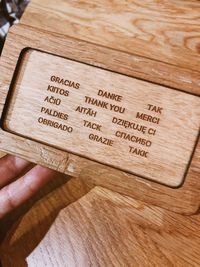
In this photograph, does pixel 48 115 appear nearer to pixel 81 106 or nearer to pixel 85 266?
pixel 81 106

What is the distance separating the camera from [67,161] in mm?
655

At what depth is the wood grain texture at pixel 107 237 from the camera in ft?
2.30

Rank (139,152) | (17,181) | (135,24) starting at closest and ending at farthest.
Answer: (139,152) → (135,24) → (17,181)

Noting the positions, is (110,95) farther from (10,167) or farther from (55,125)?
(10,167)

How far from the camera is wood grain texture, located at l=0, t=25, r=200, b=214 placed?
24.4 inches

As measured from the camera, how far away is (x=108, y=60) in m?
0.65

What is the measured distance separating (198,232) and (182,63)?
1.13 feet

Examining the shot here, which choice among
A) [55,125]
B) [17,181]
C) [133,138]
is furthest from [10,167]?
[133,138]

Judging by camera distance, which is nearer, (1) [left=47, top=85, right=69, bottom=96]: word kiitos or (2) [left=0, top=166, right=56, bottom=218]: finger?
(1) [left=47, top=85, right=69, bottom=96]: word kiitos

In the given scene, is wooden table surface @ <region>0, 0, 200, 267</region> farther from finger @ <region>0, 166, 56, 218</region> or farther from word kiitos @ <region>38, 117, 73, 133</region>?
word kiitos @ <region>38, 117, 73, 133</region>

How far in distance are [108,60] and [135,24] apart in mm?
135

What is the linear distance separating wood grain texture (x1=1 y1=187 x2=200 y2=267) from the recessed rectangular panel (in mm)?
142

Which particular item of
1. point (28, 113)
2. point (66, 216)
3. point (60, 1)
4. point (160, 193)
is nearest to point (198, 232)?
point (160, 193)

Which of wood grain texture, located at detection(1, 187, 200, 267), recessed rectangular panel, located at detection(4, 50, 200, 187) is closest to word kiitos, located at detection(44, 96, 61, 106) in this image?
recessed rectangular panel, located at detection(4, 50, 200, 187)
